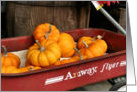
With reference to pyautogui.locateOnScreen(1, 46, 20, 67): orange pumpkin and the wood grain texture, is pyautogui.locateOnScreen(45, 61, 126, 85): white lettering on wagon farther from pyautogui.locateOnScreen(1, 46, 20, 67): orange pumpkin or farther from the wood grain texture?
the wood grain texture

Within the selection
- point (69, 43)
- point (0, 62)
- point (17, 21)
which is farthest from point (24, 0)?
point (0, 62)

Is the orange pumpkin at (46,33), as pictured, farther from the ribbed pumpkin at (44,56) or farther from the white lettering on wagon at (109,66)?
the white lettering on wagon at (109,66)

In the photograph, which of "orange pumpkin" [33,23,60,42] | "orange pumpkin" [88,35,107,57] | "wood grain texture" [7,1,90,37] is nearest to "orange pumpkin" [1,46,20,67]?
"orange pumpkin" [33,23,60,42]

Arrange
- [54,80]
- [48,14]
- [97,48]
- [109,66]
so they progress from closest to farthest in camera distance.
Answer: [54,80] → [109,66] → [97,48] → [48,14]

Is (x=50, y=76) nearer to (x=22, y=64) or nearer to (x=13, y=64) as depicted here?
(x=13, y=64)

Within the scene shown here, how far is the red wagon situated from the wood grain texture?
1.53 feet

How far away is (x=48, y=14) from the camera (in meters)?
2.23

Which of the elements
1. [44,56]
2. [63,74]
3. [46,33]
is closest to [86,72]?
[63,74]

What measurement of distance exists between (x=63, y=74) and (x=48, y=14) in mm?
1062

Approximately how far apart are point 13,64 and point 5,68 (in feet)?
0.58

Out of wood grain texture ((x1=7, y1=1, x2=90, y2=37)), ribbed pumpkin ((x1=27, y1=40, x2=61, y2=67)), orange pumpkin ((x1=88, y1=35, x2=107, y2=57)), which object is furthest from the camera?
wood grain texture ((x1=7, y1=1, x2=90, y2=37))

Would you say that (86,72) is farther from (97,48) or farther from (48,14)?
(48,14)

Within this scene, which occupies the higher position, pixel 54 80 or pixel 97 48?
pixel 97 48

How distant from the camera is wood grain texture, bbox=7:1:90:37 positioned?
221 cm
